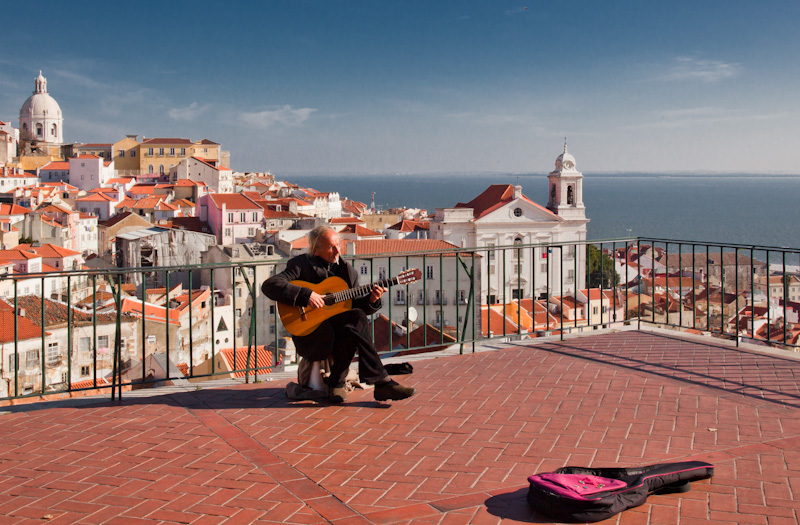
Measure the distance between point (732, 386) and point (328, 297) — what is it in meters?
3.16

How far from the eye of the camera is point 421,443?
4.35m

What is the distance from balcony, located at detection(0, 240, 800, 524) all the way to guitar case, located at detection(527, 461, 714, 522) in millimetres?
67

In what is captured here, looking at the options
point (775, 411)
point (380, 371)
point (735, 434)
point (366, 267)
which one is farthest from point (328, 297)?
point (366, 267)

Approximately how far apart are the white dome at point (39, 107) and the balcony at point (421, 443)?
126 meters

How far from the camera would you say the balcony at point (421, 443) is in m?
3.47

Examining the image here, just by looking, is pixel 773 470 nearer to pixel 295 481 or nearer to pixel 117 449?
pixel 295 481

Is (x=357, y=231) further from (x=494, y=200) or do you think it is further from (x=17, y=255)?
(x=17, y=255)


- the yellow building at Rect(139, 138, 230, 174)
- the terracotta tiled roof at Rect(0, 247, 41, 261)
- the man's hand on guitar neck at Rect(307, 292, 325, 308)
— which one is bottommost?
the terracotta tiled roof at Rect(0, 247, 41, 261)

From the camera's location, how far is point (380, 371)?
514 cm

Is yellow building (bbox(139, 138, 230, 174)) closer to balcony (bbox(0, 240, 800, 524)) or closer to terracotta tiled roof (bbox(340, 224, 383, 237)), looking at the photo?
terracotta tiled roof (bbox(340, 224, 383, 237))

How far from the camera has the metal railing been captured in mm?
5809

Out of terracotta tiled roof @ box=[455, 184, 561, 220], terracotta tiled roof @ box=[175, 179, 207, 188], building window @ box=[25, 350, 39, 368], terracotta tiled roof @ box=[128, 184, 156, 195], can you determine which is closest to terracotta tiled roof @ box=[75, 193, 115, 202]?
terracotta tiled roof @ box=[128, 184, 156, 195]

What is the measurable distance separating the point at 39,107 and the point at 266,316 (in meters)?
95.7

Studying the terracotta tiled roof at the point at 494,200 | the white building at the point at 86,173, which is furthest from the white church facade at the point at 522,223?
the white building at the point at 86,173
